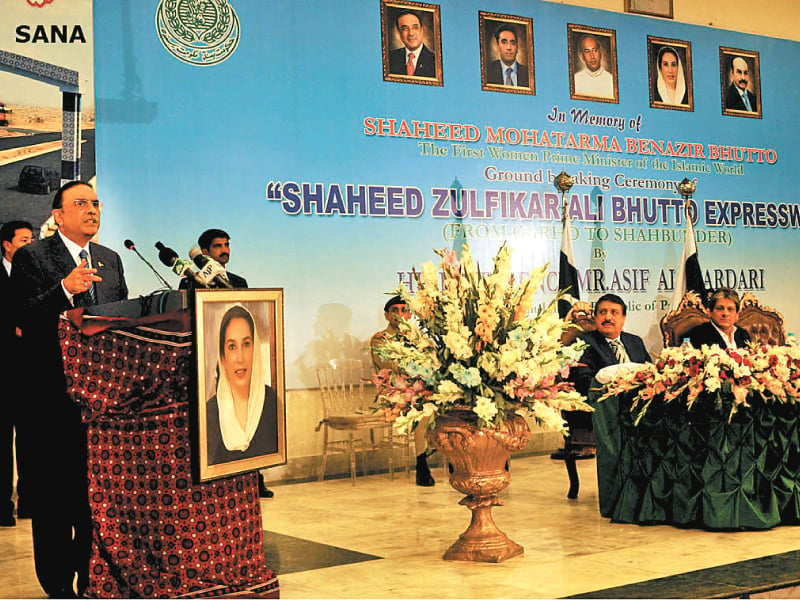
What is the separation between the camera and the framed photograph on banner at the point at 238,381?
4383 mm

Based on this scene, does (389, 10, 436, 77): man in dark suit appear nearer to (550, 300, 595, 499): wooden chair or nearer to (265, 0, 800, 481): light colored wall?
(265, 0, 800, 481): light colored wall

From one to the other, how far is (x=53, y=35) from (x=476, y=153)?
3.79 metres

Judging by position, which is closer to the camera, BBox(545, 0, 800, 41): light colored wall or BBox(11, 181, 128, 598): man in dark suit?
BBox(11, 181, 128, 598): man in dark suit

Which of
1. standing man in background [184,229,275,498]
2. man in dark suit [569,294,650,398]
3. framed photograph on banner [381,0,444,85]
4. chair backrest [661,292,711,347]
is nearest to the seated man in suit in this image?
chair backrest [661,292,711,347]

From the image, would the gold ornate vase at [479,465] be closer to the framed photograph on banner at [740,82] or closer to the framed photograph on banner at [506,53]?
the framed photograph on banner at [506,53]

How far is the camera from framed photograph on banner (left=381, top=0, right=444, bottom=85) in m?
9.50

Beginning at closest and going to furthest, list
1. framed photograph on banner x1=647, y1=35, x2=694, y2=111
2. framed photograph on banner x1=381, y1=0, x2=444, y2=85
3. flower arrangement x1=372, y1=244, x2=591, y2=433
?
1. flower arrangement x1=372, y1=244, x2=591, y2=433
2. framed photograph on banner x1=381, y1=0, x2=444, y2=85
3. framed photograph on banner x1=647, y1=35, x2=694, y2=111

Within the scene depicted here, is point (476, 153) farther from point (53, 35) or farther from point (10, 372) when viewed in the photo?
point (10, 372)

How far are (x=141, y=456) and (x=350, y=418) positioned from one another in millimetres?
4240

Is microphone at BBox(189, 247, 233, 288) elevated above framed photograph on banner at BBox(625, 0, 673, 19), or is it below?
below

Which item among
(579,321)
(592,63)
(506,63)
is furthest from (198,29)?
(592,63)

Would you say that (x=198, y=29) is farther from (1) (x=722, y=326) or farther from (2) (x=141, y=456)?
(2) (x=141, y=456)

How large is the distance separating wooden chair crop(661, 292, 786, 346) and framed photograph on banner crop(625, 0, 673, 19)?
11.0 ft

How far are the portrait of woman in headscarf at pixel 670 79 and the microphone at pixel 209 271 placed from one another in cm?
745
